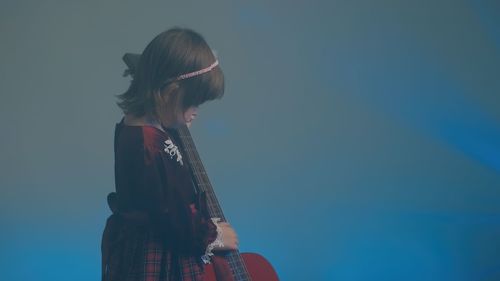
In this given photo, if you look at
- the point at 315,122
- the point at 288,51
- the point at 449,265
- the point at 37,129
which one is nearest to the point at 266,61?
the point at 288,51

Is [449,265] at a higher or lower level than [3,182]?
higher

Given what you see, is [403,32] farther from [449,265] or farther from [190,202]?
[190,202]

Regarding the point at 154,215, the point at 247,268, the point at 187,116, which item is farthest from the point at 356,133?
the point at 154,215

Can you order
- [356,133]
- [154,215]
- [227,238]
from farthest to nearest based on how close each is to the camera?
[356,133] < [227,238] < [154,215]

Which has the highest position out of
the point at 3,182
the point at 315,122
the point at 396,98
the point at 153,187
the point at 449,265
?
the point at 396,98

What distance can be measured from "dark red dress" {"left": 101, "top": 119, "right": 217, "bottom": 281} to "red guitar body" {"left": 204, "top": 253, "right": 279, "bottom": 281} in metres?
0.04

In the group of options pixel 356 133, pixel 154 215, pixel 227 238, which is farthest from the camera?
pixel 356 133

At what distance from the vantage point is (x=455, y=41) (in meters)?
1.87

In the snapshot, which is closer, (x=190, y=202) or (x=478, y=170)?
(x=190, y=202)

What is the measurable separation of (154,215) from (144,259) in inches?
3.6

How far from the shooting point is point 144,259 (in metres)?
1.04

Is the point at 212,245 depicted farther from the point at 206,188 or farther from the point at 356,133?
the point at 356,133

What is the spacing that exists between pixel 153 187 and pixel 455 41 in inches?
49.4

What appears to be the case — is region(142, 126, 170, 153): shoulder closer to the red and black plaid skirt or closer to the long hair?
the long hair
